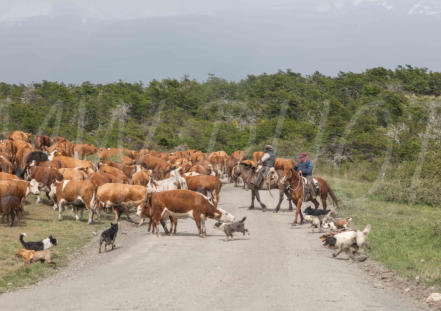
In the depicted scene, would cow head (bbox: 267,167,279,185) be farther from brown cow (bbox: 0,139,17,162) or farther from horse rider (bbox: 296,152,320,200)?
brown cow (bbox: 0,139,17,162)

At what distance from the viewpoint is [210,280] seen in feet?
40.3

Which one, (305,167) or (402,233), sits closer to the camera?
(402,233)

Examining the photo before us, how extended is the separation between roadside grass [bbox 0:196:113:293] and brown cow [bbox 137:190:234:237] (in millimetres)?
2392

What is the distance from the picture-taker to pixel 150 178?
2509cm

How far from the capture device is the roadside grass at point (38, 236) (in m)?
13.0

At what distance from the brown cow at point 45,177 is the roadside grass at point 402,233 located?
39.5ft

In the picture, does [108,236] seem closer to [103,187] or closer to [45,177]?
[103,187]

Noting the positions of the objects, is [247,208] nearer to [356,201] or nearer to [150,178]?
[150,178]

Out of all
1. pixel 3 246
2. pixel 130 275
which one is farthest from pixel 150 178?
pixel 130 275

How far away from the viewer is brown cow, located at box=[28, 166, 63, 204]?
896 inches

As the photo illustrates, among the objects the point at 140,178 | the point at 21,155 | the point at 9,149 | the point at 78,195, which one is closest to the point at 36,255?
the point at 78,195

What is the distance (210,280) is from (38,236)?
24.3 ft

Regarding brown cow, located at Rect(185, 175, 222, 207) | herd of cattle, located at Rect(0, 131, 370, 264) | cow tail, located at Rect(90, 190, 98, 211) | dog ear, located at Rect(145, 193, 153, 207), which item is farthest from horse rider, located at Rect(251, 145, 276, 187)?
cow tail, located at Rect(90, 190, 98, 211)

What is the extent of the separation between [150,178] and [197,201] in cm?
744
